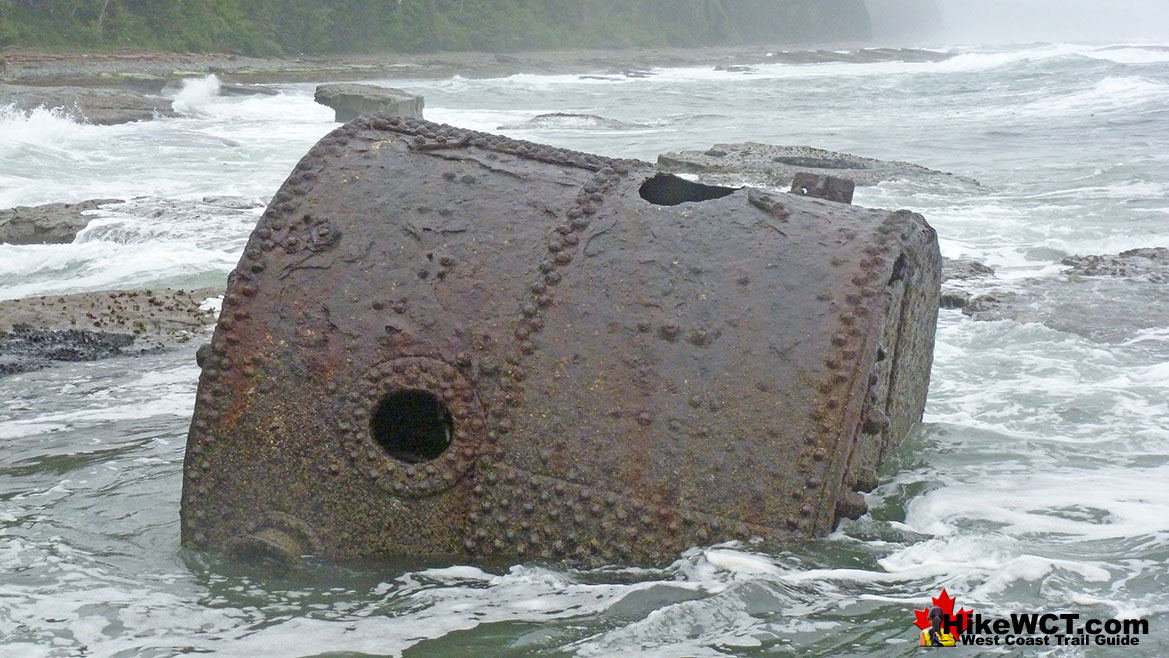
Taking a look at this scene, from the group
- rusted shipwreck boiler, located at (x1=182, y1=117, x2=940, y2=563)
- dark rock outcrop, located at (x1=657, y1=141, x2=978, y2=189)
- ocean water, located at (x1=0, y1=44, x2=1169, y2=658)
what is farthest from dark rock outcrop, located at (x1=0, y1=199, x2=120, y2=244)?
rusted shipwreck boiler, located at (x1=182, y1=117, x2=940, y2=563)

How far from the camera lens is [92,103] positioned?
897 inches

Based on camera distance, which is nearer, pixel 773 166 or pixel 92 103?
pixel 773 166

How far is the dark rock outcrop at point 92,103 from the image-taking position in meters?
21.3

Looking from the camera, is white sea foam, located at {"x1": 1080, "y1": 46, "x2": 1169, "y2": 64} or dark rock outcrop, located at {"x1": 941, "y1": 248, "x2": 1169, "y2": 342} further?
white sea foam, located at {"x1": 1080, "y1": 46, "x2": 1169, "y2": 64}

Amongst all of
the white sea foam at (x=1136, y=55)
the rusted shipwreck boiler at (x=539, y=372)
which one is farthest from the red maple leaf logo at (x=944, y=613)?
the white sea foam at (x=1136, y=55)

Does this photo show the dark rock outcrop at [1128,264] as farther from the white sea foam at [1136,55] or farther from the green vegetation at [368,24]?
the green vegetation at [368,24]

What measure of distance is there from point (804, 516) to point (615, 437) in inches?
20.1

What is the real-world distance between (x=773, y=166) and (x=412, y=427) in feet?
32.3

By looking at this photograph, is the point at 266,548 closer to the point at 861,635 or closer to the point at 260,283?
the point at 260,283

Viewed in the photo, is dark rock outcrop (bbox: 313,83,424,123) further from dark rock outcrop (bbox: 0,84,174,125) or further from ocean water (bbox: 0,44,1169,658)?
ocean water (bbox: 0,44,1169,658)

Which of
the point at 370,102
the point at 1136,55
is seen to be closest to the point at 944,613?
the point at 370,102

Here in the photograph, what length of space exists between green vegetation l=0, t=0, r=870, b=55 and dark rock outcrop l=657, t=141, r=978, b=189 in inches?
1140

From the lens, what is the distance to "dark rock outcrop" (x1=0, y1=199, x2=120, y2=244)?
1032cm

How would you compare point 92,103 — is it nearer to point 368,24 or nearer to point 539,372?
point 539,372
